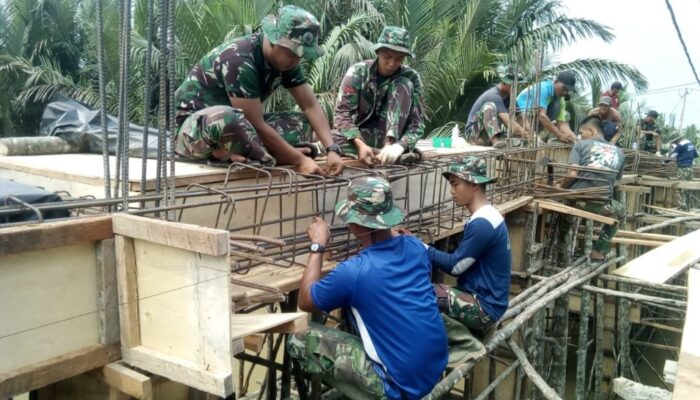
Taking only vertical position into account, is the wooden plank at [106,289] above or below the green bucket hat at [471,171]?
below

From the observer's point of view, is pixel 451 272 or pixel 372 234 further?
pixel 451 272

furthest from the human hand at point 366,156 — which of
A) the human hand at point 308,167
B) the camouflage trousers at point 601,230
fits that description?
the camouflage trousers at point 601,230

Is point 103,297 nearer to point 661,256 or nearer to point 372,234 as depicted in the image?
point 372,234

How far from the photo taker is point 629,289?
839cm

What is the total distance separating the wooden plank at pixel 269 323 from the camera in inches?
90.1

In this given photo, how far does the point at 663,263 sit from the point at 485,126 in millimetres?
5111

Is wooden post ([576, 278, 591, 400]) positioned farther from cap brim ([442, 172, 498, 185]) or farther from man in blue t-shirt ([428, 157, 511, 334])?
cap brim ([442, 172, 498, 185])

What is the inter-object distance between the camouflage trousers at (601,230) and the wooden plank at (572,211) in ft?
1.97

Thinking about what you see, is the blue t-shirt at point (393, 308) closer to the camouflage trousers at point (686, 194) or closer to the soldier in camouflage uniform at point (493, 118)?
the soldier in camouflage uniform at point (493, 118)

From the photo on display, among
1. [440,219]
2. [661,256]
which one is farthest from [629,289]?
[661,256]

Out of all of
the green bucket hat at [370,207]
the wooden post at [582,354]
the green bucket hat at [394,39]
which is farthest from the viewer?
the wooden post at [582,354]

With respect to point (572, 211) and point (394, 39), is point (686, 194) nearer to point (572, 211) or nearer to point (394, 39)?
point (572, 211)

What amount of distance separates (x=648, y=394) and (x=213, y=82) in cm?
327

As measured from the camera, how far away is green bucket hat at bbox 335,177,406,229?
3270 millimetres
